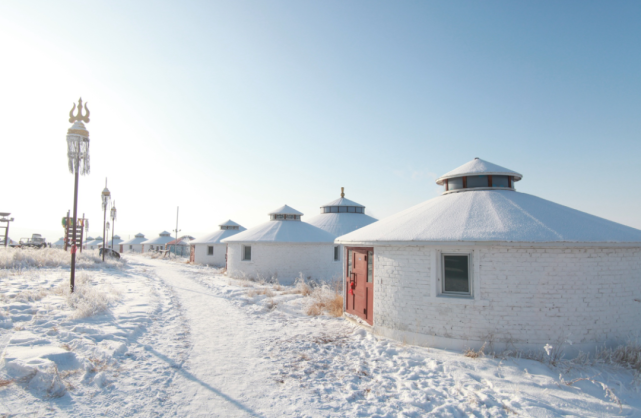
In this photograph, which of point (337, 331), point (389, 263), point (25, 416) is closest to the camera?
point (25, 416)

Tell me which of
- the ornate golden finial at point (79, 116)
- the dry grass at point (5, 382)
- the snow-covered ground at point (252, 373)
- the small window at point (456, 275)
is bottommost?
the snow-covered ground at point (252, 373)

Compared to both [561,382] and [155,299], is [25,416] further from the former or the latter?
[155,299]

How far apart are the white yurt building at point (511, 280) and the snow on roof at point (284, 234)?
1170cm

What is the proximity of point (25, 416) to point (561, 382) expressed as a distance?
7440 mm

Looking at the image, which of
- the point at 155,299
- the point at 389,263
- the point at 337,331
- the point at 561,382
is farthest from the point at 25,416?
the point at 155,299

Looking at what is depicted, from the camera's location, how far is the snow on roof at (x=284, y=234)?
765 inches

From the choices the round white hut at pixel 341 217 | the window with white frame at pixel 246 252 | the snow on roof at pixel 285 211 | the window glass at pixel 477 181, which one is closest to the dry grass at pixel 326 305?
the window glass at pixel 477 181

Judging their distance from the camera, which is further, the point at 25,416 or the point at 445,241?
the point at 445,241

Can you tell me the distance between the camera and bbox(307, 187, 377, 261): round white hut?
83.5ft

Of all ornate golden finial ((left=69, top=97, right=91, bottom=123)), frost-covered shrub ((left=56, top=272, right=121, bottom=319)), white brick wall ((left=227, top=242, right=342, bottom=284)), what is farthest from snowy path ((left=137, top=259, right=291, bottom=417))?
white brick wall ((left=227, top=242, right=342, bottom=284))

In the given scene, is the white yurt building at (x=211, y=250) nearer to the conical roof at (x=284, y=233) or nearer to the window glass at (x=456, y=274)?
the conical roof at (x=284, y=233)

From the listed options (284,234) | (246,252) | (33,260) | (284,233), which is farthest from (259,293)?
(33,260)

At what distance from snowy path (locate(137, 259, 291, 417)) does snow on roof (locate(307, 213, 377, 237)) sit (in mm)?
16026

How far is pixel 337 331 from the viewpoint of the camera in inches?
339
